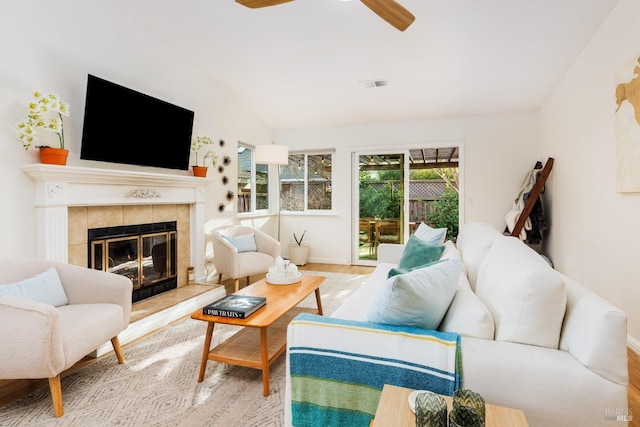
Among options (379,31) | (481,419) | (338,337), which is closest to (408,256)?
(338,337)

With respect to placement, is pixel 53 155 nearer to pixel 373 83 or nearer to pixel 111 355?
pixel 111 355

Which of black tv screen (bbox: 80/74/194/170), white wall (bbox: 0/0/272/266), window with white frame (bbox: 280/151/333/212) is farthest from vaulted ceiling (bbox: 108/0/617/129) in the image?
window with white frame (bbox: 280/151/333/212)

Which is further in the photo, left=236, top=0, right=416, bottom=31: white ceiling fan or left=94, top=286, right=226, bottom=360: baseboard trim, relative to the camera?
left=94, top=286, right=226, bottom=360: baseboard trim

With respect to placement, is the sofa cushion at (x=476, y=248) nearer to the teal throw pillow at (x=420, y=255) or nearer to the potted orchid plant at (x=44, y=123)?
the teal throw pillow at (x=420, y=255)

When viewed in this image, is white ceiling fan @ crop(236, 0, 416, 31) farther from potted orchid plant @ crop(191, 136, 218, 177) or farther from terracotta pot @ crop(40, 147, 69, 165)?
potted orchid plant @ crop(191, 136, 218, 177)

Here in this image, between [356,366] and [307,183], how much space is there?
4.81 m

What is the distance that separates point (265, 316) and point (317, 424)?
2.76 ft

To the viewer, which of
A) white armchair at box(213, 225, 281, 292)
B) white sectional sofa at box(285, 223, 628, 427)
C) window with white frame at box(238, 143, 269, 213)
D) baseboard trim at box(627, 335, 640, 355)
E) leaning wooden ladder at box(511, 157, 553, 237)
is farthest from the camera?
window with white frame at box(238, 143, 269, 213)

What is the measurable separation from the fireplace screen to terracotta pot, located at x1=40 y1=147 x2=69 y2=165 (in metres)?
0.65

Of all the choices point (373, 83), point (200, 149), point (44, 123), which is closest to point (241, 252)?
point (200, 149)

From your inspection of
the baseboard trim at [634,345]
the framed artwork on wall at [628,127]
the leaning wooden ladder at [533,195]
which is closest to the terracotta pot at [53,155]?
the framed artwork on wall at [628,127]

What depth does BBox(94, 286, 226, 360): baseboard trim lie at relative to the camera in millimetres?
2482

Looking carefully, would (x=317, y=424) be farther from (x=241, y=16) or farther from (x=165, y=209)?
(x=241, y=16)

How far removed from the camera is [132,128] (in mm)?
3070
